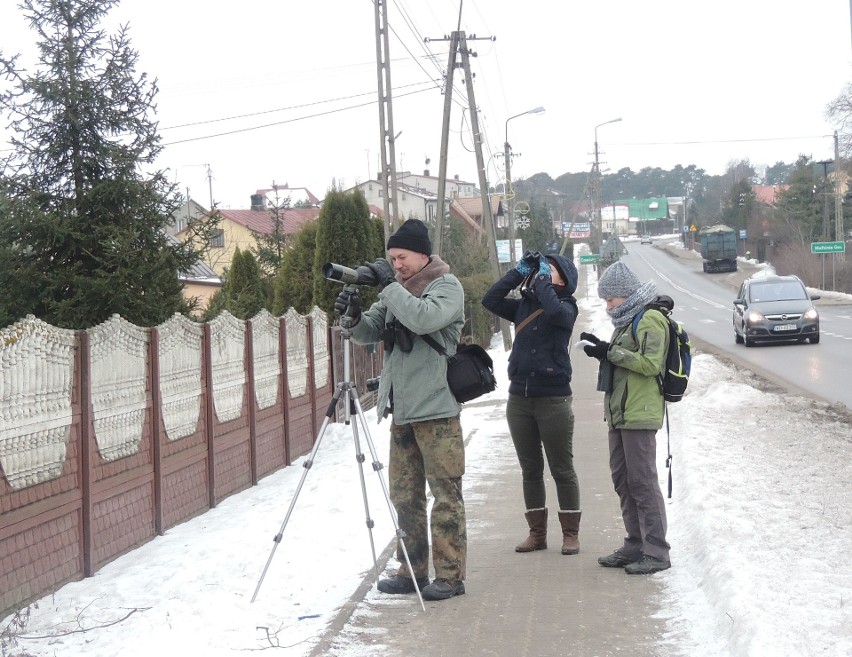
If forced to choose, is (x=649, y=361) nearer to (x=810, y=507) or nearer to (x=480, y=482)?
(x=810, y=507)

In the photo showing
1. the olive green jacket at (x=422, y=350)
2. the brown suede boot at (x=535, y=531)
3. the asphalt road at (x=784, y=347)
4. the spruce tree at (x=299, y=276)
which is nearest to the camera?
the olive green jacket at (x=422, y=350)

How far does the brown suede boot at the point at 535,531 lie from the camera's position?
664cm

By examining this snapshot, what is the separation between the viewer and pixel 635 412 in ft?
19.8

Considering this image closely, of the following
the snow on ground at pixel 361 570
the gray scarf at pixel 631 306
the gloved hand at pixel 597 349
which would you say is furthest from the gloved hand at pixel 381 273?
the gray scarf at pixel 631 306

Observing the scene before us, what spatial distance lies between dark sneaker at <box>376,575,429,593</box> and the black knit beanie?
1799mm

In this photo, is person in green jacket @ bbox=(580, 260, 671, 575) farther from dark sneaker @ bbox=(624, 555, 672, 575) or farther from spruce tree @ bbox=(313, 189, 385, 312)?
spruce tree @ bbox=(313, 189, 385, 312)

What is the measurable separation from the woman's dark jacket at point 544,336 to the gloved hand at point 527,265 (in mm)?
30

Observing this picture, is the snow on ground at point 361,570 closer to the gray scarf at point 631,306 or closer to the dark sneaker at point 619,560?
the dark sneaker at point 619,560

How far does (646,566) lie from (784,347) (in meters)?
22.0

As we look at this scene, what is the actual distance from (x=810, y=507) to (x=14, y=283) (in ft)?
21.9

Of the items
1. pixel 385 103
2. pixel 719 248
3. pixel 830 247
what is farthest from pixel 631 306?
pixel 719 248

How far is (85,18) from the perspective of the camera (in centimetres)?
934

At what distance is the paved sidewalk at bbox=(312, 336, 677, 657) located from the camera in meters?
4.80

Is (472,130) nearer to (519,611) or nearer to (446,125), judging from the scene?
(446,125)
